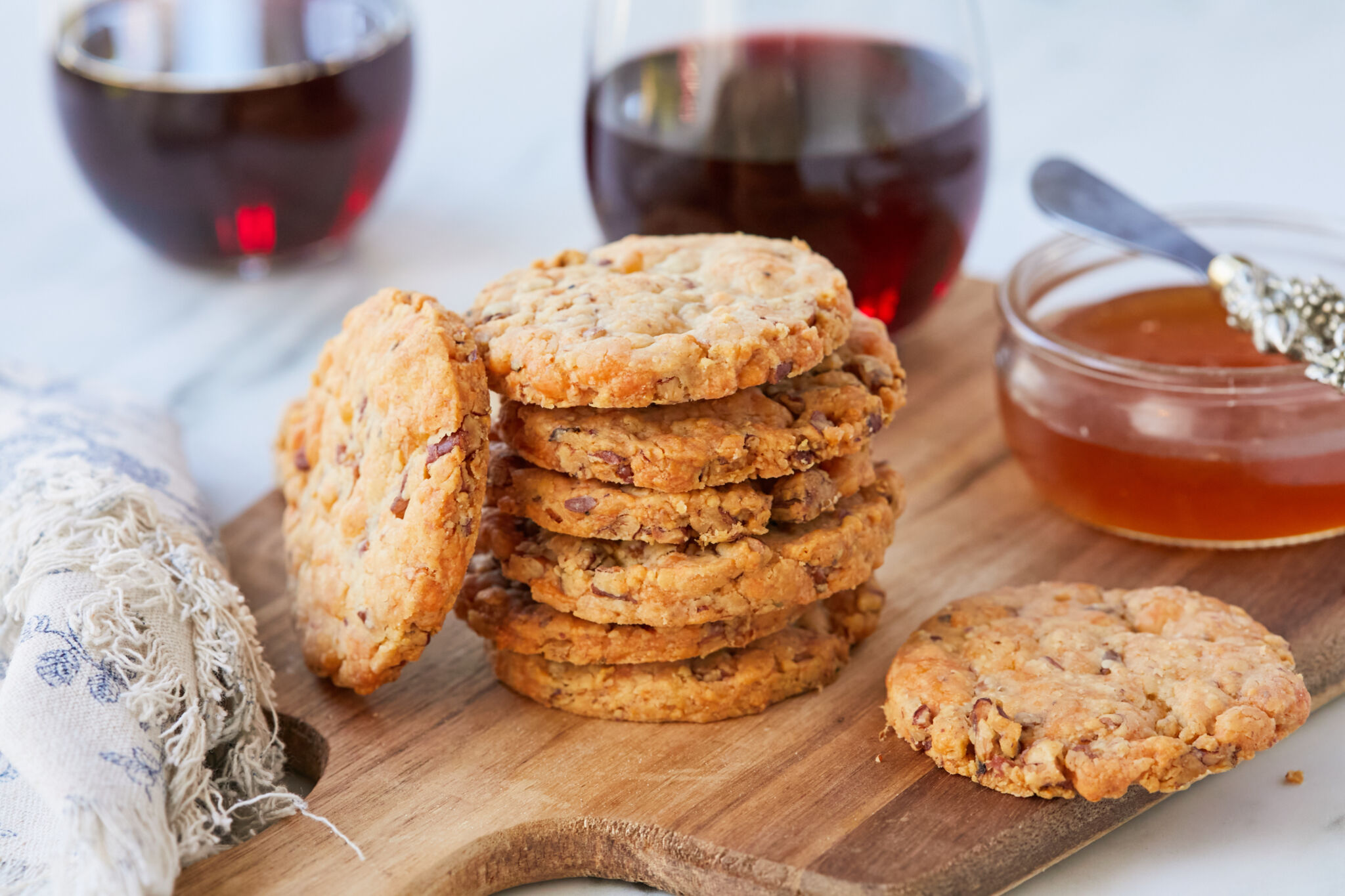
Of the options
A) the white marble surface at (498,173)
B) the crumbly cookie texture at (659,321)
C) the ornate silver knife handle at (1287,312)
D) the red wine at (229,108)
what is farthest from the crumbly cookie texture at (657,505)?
the red wine at (229,108)

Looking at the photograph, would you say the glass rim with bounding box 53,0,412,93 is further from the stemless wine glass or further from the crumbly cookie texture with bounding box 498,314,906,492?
the crumbly cookie texture with bounding box 498,314,906,492

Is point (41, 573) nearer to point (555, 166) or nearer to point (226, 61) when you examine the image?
point (226, 61)

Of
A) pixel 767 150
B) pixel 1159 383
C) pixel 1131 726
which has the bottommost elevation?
pixel 1131 726

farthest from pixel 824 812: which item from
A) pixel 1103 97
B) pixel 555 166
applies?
pixel 1103 97

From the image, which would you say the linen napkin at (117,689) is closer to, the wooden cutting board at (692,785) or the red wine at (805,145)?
the wooden cutting board at (692,785)

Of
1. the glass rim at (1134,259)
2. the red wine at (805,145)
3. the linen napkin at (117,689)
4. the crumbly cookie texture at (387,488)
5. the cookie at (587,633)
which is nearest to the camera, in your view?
the linen napkin at (117,689)
